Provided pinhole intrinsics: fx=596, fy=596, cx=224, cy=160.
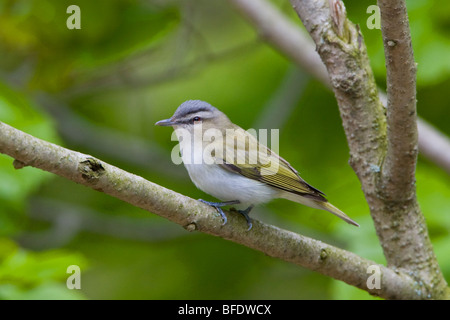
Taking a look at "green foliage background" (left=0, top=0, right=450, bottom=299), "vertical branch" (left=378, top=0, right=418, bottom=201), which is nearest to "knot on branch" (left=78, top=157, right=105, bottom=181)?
"vertical branch" (left=378, top=0, right=418, bottom=201)

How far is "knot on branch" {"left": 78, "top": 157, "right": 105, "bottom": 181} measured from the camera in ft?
6.70

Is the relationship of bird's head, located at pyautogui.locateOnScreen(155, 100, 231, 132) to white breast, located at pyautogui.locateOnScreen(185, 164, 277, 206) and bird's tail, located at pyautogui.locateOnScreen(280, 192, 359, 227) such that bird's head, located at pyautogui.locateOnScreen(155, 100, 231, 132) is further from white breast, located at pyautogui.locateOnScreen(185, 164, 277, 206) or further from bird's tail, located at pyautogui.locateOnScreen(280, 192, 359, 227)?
bird's tail, located at pyautogui.locateOnScreen(280, 192, 359, 227)

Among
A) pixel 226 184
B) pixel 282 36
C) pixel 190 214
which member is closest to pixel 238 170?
pixel 226 184

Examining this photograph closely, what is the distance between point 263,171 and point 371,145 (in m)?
0.54

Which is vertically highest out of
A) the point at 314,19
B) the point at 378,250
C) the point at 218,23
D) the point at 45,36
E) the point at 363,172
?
the point at 218,23

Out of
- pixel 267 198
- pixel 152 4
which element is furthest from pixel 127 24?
pixel 267 198

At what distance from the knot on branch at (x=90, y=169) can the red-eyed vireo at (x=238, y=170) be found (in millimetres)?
869

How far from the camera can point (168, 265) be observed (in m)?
4.96

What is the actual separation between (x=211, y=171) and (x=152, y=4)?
229 cm

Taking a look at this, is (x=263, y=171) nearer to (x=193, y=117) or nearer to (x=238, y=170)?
(x=238, y=170)

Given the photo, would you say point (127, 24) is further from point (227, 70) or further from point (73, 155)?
point (73, 155)

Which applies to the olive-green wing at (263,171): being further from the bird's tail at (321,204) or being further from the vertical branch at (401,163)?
the vertical branch at (401,163)

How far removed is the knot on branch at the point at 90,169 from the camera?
2041 mm

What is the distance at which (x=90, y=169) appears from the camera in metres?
2.05
